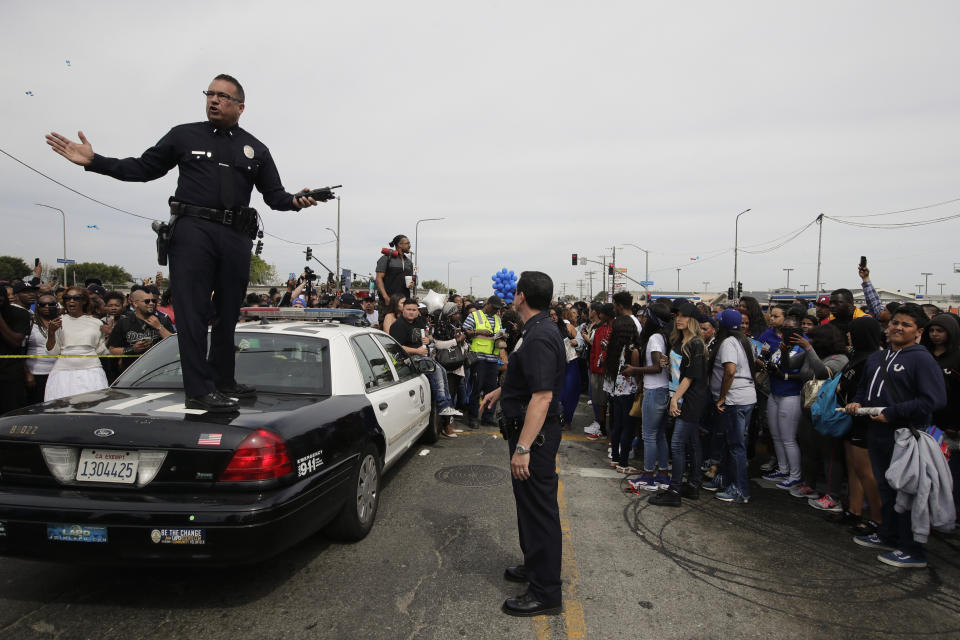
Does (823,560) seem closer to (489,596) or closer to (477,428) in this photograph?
(489,596)

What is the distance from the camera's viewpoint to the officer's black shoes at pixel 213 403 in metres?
3.19

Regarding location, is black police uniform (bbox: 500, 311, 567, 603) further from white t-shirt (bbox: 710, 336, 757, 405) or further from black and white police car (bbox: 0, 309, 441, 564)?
white t-shirt (bbox: 710, 336, 757, 405)

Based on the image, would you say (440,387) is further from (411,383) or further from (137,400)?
(137,400)

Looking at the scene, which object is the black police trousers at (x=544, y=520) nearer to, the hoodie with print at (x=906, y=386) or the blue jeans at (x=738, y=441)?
the hoodie with print at (x=906, y=386)

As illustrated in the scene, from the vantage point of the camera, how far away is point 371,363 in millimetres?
4828

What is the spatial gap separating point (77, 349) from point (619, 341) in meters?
5.77

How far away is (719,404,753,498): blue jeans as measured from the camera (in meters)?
5.21

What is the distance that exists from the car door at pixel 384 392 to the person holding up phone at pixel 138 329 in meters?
2.38

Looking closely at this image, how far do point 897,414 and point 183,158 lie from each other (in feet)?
16.4

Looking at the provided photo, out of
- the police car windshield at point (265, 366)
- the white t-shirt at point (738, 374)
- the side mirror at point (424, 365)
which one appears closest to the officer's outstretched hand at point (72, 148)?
the police car windshield at point (265, 366)

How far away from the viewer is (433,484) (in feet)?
17.7

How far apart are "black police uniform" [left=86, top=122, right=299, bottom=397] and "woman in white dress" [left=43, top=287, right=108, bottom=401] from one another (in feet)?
9.90

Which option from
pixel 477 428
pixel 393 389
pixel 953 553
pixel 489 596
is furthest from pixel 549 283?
pixel 477 428

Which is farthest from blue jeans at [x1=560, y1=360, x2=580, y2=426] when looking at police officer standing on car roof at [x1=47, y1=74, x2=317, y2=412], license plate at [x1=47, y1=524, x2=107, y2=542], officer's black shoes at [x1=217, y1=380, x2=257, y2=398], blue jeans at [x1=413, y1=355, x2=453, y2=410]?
license plate at [x1=47, y1=524, x2=107, y2=542]
